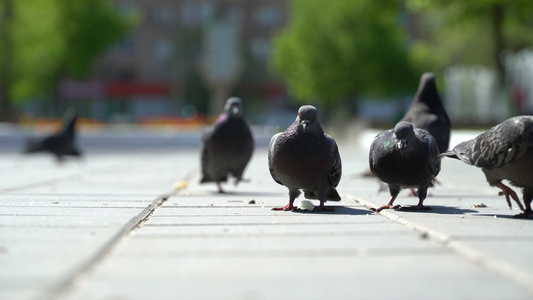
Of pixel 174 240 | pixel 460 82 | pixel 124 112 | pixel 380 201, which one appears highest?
pixel 174 240

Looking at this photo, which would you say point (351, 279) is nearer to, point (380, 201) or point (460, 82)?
point (380, 201)

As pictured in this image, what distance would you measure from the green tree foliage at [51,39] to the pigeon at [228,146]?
30.4m

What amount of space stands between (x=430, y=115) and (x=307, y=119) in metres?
2.83

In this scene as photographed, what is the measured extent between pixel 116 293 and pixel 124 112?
204ft

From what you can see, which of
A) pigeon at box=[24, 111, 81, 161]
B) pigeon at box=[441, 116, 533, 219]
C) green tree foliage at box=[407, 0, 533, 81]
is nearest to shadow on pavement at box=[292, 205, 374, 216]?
pigeon at box=[441, 116, 533, 219]

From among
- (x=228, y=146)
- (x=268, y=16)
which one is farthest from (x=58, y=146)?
(x=268, y=16)

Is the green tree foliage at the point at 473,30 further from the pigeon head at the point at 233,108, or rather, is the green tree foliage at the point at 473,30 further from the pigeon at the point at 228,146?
the pigeon at the point at 228,146

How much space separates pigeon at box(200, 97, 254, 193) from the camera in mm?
8938

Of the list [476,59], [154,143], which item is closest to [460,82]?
[476,59]

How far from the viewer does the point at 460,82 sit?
174 feet

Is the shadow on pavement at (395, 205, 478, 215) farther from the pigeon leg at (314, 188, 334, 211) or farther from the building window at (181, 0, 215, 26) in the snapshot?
the building window at (181, 0, 215, 26)

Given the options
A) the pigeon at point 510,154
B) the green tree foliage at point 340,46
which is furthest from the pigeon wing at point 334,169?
the green tree foliage at point 340,46

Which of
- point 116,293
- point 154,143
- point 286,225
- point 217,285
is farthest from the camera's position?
Result: point 154,143

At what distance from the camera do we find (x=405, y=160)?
629 centimetres
